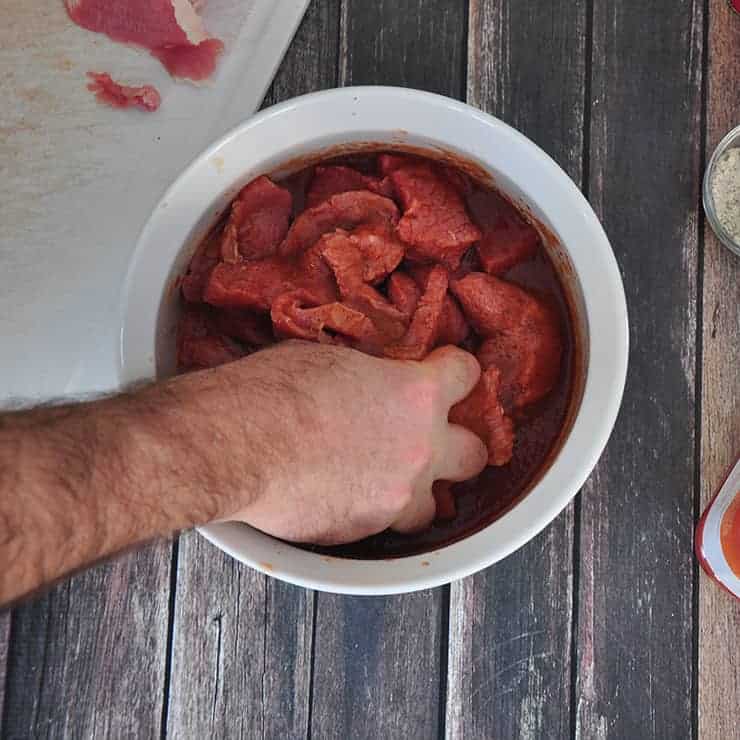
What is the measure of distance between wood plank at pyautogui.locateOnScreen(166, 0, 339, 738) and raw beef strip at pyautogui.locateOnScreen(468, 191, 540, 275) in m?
0.42

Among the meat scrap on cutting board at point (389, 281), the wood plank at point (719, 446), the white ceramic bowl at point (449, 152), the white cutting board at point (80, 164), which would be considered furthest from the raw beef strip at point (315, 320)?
the wood plank at point (719, 446)

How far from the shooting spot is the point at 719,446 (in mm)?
976

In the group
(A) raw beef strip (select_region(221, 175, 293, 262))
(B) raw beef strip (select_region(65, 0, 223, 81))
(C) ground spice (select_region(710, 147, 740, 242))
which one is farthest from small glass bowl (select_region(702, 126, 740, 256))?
(B) raw beef strip (select_region(65, 0, 223, 81))

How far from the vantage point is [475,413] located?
0.81m

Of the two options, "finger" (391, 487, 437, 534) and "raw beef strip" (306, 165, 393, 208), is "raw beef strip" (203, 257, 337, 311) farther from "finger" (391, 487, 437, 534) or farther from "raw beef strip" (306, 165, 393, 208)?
"finger" (391, 487, 437, 534)

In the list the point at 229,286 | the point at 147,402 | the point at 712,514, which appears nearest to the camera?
the point at 147,402

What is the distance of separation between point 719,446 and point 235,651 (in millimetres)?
590

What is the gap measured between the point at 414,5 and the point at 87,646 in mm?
817

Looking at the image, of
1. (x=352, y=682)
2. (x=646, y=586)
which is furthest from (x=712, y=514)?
(x=352, y=682)

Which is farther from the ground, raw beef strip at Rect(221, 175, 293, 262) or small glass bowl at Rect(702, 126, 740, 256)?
small glass bowl at Rect(702, 126, 740, 256)

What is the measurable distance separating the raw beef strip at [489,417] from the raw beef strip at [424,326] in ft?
0.20

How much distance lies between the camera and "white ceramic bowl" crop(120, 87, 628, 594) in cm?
73

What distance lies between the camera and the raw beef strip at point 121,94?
3.31ft

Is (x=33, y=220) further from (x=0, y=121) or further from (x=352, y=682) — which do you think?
(x=352, y=682)
